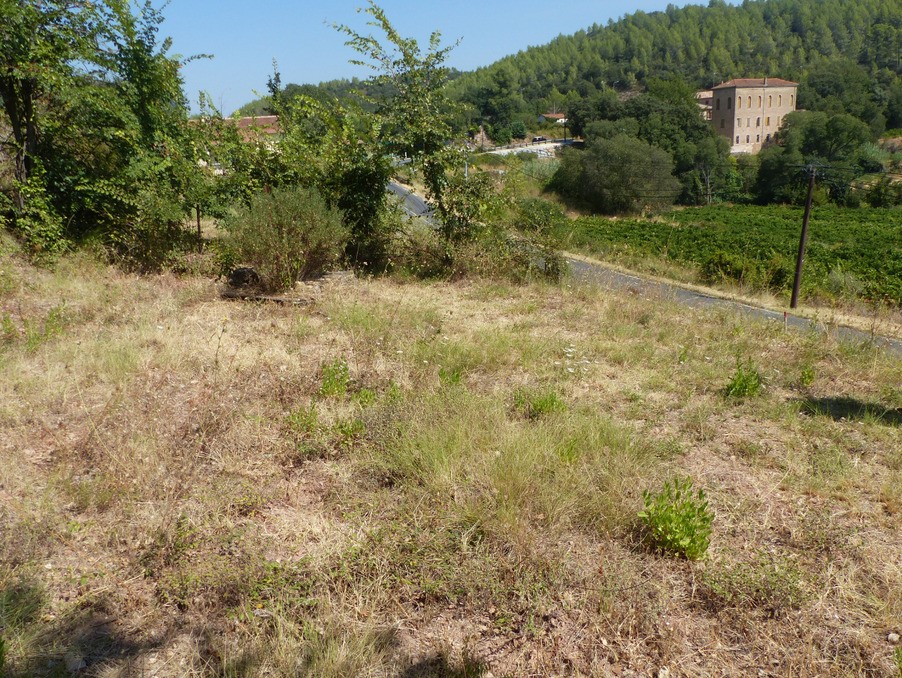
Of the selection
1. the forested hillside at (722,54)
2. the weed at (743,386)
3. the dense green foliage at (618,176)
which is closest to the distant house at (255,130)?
the weed at (743,386)

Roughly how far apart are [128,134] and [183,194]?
3.56ft

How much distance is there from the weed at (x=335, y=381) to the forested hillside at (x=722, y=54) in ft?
338

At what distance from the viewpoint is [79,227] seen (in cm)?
930

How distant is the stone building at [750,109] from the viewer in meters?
97.5

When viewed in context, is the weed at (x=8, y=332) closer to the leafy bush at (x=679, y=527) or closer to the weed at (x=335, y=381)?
the weed at (x=335, y=381)

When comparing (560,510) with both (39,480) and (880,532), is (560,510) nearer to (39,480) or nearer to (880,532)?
(880,532)

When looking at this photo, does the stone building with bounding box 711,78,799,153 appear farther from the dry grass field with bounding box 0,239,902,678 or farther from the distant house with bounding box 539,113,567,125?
the dry grass field with bounding box 0,239,902,678

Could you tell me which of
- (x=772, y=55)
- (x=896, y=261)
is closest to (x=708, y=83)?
(x=772, y=55)

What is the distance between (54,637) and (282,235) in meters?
6.28

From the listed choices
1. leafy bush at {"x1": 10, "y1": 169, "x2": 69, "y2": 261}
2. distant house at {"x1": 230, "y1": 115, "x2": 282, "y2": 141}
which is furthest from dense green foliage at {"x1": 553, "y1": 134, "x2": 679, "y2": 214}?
leafy bush at {"x1": 10, "y1": 169, "x2": 69, "y2": 261}

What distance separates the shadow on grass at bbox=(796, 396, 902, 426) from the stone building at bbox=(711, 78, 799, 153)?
105 meters

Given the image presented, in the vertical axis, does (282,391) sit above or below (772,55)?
below

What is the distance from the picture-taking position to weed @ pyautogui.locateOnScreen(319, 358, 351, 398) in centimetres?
476

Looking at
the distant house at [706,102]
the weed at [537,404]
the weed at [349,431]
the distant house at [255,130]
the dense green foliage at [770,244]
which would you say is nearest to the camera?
the weed at [349,431]
